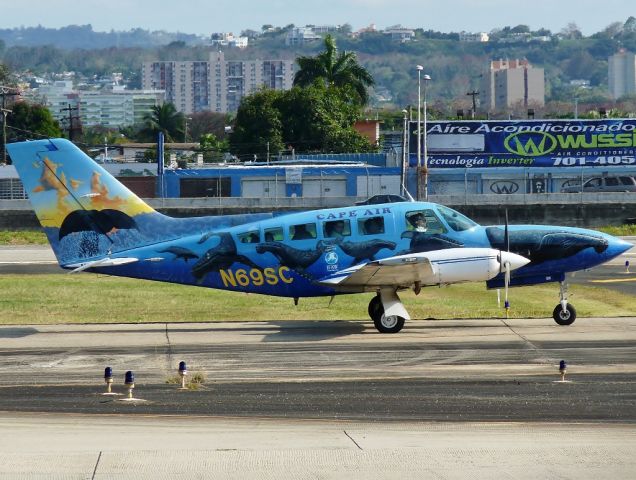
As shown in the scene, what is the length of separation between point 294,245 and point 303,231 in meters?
0.36

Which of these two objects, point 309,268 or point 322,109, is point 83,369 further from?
point 322,109

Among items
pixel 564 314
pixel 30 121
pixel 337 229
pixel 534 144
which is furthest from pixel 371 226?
pixel 30 121

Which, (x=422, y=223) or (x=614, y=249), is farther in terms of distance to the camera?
(x=614, y=249)

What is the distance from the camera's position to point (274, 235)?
24.5 m

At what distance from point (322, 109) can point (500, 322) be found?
62597 mm

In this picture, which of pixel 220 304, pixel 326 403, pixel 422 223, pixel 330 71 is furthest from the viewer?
pixel 330 71

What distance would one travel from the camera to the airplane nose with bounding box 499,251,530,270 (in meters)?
23.9

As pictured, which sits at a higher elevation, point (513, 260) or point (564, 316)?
point (513, 260)

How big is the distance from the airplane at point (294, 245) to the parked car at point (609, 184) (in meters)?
38.4

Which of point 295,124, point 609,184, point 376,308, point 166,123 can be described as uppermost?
point 166,123

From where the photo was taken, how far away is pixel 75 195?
24.3 m

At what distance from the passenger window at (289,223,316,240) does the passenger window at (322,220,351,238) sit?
254 millimetres

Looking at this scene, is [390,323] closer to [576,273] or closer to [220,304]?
[220,304]

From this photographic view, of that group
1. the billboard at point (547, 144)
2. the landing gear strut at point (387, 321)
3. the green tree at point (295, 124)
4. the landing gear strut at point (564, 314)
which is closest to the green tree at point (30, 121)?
the green tree at point (295, 124)
